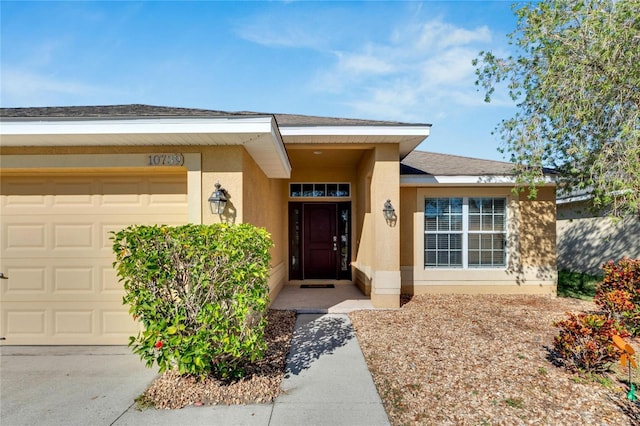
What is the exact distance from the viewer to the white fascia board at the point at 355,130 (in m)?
5.54

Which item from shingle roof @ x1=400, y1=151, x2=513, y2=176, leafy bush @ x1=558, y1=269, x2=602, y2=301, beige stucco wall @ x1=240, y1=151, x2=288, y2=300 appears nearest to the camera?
beige stucco wall @ x1=240, y1=151, x2=288, y2=300

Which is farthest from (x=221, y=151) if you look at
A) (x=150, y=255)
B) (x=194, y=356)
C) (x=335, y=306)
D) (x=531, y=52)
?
(x=531, y=52)

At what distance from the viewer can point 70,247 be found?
4.33m

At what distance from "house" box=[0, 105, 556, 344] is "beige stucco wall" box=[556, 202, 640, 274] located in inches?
125

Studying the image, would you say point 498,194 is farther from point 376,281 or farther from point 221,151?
point 221,151

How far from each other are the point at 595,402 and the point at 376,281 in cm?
353

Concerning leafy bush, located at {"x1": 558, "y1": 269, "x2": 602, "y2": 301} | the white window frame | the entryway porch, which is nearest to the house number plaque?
the entryway porch

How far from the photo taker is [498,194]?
7418 millimetres

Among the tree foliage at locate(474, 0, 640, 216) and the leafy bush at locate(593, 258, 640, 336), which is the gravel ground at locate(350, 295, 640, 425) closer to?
the leafy bush at locate(593, 258, 640, 336)

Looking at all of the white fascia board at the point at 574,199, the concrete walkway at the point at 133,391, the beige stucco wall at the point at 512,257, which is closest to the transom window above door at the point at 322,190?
the beige stucco wall at the point at 512,257

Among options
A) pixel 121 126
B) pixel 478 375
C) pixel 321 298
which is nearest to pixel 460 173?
pixel 321 298

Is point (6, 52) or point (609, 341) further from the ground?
point (6, 52)

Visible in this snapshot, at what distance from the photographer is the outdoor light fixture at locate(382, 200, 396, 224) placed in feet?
19.5

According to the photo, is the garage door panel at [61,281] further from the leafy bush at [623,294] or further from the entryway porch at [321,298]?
the leafy bush at [623,294]
